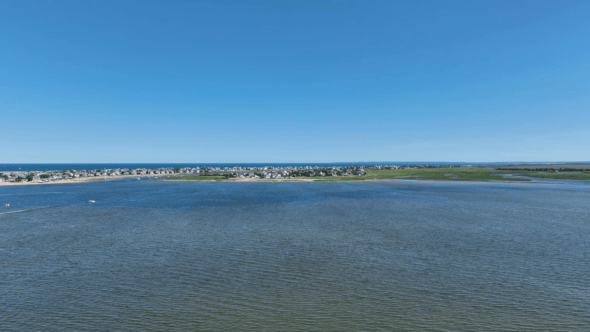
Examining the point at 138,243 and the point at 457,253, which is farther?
the point at 138,243

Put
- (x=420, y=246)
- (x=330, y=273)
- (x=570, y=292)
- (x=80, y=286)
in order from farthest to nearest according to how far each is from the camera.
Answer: (x=420, y=246)
(x=330, y=273)
(x=80, y=286)
(x=570, y=292)

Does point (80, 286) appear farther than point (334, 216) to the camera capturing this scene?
No

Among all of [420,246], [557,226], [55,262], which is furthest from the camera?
[557,226]

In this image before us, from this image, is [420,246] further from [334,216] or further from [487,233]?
[334,216]

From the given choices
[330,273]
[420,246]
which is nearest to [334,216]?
[420,246]

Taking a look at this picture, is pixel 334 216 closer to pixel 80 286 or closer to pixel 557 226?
pixel 557 226

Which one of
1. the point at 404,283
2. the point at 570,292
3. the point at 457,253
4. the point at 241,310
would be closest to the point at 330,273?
the point at 404,283
